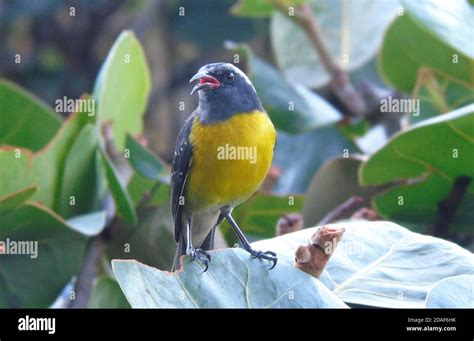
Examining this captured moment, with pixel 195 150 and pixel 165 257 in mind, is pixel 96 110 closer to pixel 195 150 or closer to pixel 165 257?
pixel 195 150

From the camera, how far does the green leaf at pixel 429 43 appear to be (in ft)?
6.31

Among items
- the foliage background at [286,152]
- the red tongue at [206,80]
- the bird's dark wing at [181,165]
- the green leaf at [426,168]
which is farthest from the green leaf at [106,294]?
the green leaf at [426,168]

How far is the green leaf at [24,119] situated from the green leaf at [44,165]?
0.15m

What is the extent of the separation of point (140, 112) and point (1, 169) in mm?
468

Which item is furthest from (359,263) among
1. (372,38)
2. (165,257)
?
(372,38)

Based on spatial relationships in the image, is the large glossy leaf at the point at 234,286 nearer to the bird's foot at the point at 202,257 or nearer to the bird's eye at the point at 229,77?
the bird's foot at the point at 202,257

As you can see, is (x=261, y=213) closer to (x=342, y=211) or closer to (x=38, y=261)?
(x=342, y=211)

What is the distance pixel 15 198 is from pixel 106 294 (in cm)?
27

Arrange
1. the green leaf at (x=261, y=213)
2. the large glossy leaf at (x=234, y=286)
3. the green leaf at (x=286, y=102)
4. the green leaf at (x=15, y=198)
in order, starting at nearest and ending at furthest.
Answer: the large glossy leaf at (x=234, y=286) → the green leaf at (x=15, y=198) → the green leaf at (x=261, y=213) → the green leaf at (x=286, y=102)

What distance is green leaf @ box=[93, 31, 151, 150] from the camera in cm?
201
